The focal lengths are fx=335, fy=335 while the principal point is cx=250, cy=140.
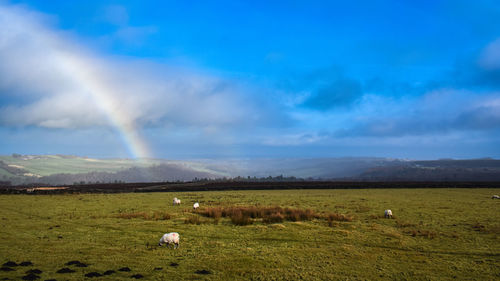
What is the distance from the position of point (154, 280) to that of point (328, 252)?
8487 millimetres

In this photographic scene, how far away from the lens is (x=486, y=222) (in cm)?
2483

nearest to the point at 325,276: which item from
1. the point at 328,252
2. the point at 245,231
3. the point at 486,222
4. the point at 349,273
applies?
the point at 349,273

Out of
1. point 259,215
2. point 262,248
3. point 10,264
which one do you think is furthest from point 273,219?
point 10,264

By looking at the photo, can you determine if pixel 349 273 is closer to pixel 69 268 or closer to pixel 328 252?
pixel 328 252

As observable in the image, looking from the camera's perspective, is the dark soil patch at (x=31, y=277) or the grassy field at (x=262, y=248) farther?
the grassy field at (x=262, y=248)

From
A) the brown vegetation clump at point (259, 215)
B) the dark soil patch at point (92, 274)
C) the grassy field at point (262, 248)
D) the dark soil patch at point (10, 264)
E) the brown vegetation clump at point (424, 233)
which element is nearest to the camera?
the dark soil patch at point (92, 274)

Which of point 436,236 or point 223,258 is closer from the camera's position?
point 223,258

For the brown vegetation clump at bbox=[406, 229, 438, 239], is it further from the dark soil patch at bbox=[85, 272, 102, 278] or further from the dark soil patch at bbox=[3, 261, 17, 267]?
the dark soil patch at bbox=[3, 261, 17, 267]

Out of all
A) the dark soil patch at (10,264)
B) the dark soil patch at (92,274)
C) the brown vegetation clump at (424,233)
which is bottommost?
the brown vegetation clump at (424,233)

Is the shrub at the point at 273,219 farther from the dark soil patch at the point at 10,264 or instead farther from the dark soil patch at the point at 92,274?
the dark soil patch at the point at 10,264

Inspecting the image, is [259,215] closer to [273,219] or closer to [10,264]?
[273,219]

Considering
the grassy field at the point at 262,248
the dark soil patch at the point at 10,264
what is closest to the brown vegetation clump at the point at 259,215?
the grassy field at the point at 262,248

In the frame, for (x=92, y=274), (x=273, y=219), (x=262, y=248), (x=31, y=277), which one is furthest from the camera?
(x=273, y=219)

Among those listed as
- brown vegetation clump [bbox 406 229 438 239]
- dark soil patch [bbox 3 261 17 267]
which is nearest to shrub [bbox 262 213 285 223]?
brown vegetation clump [bbox 406 229 438 239]
